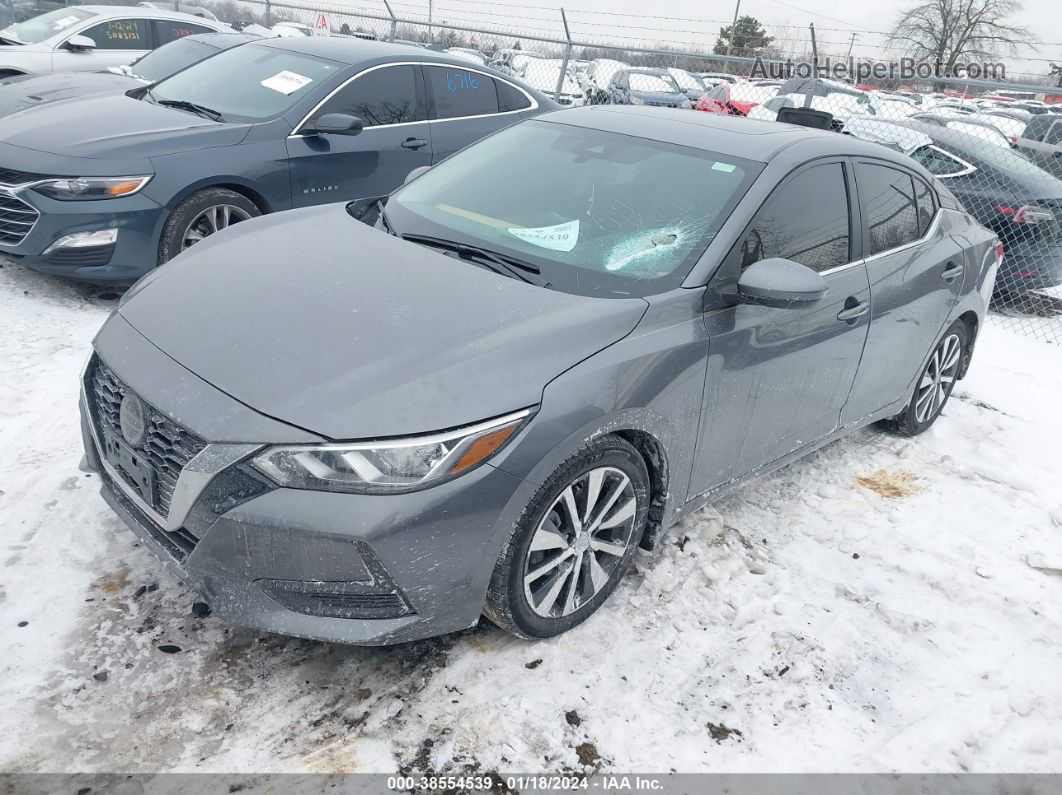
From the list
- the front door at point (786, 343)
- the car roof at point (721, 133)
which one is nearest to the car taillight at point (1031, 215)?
the car roof at point (721, 133)

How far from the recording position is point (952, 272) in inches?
176

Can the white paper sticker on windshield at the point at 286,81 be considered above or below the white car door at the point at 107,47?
above

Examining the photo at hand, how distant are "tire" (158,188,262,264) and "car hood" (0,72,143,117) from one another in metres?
1.83

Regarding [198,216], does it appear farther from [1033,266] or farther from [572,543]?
[1033,266]

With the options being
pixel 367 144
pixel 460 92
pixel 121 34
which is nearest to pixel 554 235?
pixel 367 144

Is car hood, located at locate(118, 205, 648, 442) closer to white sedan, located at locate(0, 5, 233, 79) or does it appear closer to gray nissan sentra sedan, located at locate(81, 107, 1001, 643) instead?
gray nissan sentra sedan, located at locate(81, 107, 1001, 643)

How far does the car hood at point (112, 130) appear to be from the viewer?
510 cm

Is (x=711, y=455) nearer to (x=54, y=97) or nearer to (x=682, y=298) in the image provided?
(x=682, y=298)

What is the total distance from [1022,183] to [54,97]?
8547 mm

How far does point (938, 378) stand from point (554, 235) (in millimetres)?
2834

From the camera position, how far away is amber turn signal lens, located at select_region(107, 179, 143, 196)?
16.3 ft

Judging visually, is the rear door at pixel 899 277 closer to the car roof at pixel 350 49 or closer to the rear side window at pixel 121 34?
the car roof at pixel 350 49

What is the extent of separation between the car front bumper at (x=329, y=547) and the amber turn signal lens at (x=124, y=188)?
9.83 ft

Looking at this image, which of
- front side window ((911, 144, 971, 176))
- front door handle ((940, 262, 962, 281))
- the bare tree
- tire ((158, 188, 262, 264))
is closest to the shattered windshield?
front door handle ((940, 262, 962, 281))
